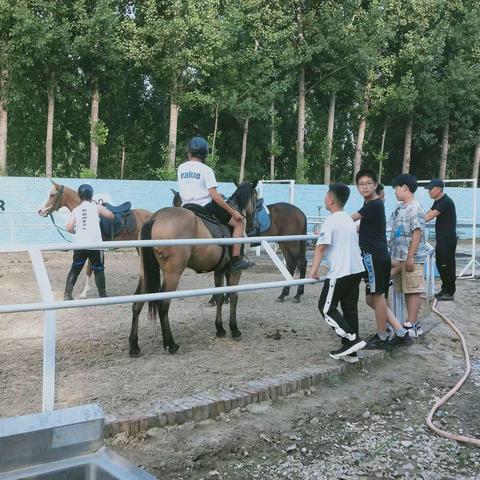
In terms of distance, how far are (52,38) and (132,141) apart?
40.0ft

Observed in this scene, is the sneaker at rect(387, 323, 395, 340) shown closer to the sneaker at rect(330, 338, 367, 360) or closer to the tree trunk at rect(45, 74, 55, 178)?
the sneaker at rect(330, 338, 367, 360)

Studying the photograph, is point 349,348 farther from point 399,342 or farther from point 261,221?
point 261,221

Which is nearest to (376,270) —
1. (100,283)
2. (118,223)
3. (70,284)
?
(100,283)

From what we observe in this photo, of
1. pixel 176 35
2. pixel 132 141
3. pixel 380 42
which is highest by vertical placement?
pixel 380 42

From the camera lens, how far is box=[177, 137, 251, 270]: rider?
5.66 metres

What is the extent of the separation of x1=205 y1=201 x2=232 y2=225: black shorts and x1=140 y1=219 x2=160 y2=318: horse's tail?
2.46 ft

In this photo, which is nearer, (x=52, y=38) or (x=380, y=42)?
(x=52, y=38)

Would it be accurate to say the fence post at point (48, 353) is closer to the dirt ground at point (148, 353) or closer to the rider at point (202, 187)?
the dirt ground at point (148, 353)

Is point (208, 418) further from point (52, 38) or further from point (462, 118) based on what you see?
point (462, 118)

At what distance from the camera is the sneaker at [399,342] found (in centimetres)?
554

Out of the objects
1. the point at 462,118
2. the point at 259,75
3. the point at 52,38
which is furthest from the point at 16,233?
the point at 462,118

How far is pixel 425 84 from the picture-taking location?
1293 inches

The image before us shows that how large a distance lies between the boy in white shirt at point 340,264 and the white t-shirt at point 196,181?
1.40 meters

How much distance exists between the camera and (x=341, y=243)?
4.77 meters
